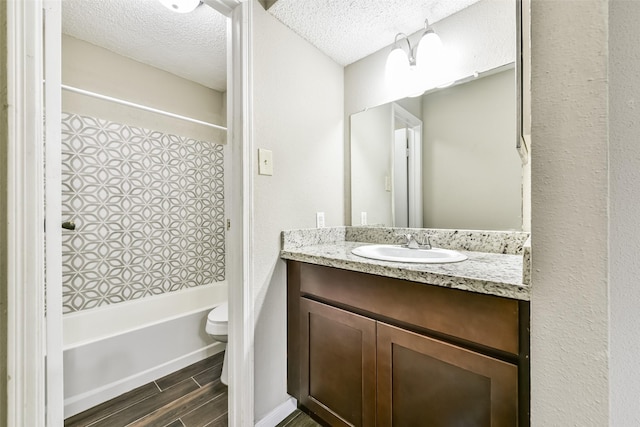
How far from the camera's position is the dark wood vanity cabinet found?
0.69 metres

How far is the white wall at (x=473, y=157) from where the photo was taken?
1167 millimetres

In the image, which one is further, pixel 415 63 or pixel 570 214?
pixel 415 63

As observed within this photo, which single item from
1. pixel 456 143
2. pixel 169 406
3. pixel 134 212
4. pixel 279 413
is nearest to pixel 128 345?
pixel 169 406

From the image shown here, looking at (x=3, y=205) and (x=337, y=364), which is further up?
(x=3, y=205)

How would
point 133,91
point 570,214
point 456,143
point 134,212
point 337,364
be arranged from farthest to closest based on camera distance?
1. point 133,91
2. point 134,212
3. point 456,143
4. point 337,364
5. point 570,214

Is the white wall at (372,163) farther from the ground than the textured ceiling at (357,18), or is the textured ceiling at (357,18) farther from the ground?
the textured ceiling at (357,18)

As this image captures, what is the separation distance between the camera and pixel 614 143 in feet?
1.76

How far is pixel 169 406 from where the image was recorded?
1402 millimetres

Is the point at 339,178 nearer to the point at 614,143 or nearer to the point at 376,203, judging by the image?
the point at 376,203

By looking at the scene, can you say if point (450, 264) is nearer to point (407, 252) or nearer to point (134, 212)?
point (407, 252)

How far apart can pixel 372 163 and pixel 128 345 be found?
1.93 metres

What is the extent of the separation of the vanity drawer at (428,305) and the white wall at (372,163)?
0.67m

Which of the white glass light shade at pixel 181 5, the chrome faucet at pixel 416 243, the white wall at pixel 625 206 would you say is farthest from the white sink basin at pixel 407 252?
the white glass light shade at pixel 181 5

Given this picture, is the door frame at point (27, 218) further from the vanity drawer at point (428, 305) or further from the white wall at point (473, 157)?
the white wall at point (473, 157)
